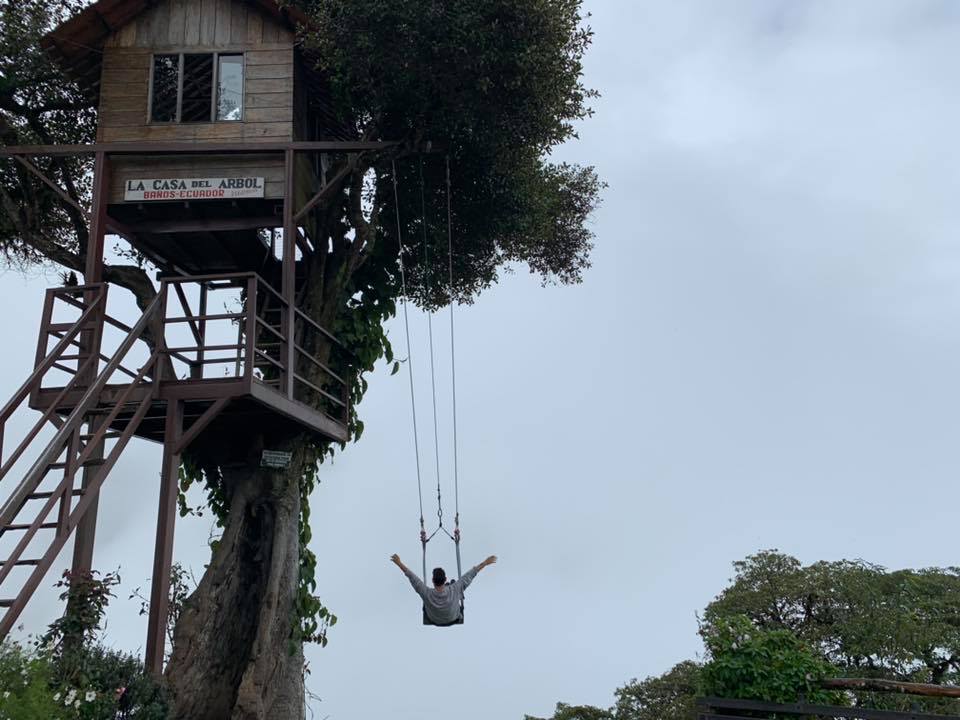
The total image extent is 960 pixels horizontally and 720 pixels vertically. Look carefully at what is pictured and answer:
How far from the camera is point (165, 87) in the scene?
17.3 metres

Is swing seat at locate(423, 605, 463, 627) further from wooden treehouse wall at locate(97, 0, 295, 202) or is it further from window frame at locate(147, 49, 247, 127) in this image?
window frame at locate(147, 49, 247, 127)

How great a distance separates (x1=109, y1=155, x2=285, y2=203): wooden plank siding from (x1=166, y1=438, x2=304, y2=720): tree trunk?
4383mm

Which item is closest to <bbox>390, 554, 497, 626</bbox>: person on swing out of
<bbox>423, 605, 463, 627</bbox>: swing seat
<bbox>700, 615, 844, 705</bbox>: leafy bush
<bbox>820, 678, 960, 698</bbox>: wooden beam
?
<bbox>423, 605, 463, 627</bbox>: swing seat

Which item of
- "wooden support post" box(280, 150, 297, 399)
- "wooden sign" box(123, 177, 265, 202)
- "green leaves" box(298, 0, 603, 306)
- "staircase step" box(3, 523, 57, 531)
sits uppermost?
"green leaves" box(298, 0, 603, 306)

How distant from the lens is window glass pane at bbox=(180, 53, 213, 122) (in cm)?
1719

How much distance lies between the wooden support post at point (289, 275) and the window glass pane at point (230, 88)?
1264 mm

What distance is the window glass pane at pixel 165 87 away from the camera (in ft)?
56.0

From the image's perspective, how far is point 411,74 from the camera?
16344 mm

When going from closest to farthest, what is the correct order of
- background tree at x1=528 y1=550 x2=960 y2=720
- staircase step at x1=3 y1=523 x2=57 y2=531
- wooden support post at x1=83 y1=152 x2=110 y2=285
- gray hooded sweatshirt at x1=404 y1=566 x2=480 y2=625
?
staircase step at x1=3 y1=523 x2=57 y2=531 < gray hooded sweatshirt at x1=404 y1=566 x2=480 y2=625 < wooden support post at x1=83 y1=152 x2=110 y2=285 < background tree at x1=528 y1=550 x2=960 y2=720

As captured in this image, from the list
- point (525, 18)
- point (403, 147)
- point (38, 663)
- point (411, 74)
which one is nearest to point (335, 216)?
point (403, 147)

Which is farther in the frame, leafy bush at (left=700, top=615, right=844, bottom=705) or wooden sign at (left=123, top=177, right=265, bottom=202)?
wooden sign at (left=123, top=177, right=265, bottom=202)

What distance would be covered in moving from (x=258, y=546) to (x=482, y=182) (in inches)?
287

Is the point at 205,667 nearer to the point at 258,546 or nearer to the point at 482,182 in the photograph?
the point at 258,546

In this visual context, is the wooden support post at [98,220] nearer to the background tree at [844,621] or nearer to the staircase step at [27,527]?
the staircase step at [27,527]
